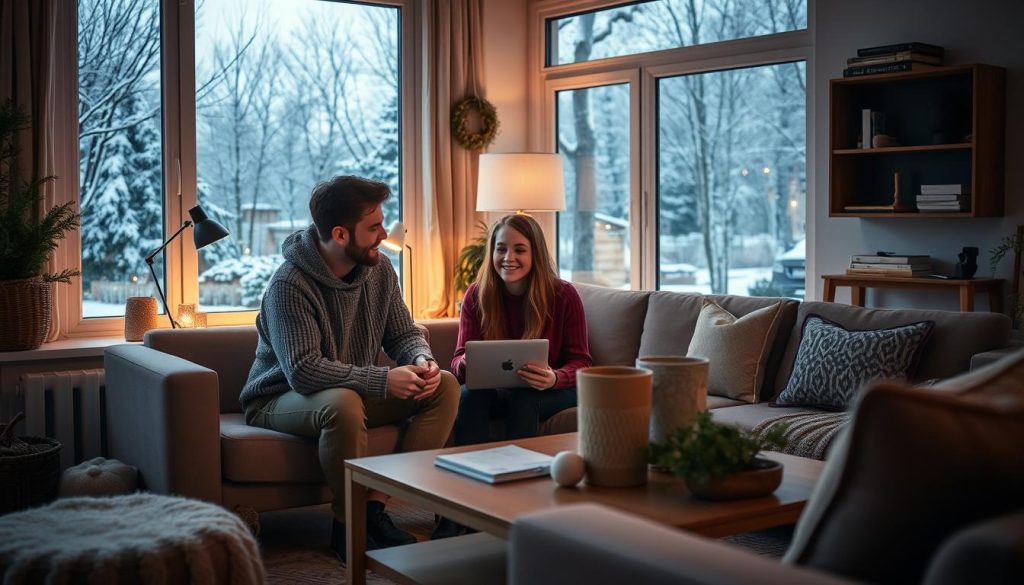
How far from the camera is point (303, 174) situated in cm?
554

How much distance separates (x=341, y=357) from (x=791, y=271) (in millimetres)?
2368

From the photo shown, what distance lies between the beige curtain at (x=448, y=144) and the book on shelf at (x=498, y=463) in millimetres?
3028

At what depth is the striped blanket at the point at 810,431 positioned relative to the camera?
3295mm

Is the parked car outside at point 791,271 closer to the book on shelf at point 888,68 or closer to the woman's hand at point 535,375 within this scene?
the book on shelf at point 888,68

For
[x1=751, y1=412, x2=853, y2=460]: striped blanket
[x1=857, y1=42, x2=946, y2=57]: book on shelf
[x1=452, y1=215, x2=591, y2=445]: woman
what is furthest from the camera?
[x1=857, y1=42, x2=946, y2=57]: book on shelf

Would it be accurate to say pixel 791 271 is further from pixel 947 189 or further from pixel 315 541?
pixel 315 541

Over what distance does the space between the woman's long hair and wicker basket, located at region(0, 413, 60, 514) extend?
1.52m

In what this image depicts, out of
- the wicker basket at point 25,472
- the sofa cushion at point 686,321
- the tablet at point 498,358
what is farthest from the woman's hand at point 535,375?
the wicker basket at point 25,472

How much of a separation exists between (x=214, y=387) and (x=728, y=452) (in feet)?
5.73

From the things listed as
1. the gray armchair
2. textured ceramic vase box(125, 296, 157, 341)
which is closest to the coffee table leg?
the gray armchair

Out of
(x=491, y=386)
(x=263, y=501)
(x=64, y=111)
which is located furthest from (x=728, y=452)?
(x=64, y=111)

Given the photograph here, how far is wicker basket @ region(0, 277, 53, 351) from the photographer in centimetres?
416

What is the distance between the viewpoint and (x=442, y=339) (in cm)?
459

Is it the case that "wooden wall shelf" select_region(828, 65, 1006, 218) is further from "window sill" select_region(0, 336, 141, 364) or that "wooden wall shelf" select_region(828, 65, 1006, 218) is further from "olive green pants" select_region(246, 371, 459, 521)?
"window sill" select_region(0, 336, 141, 364)
